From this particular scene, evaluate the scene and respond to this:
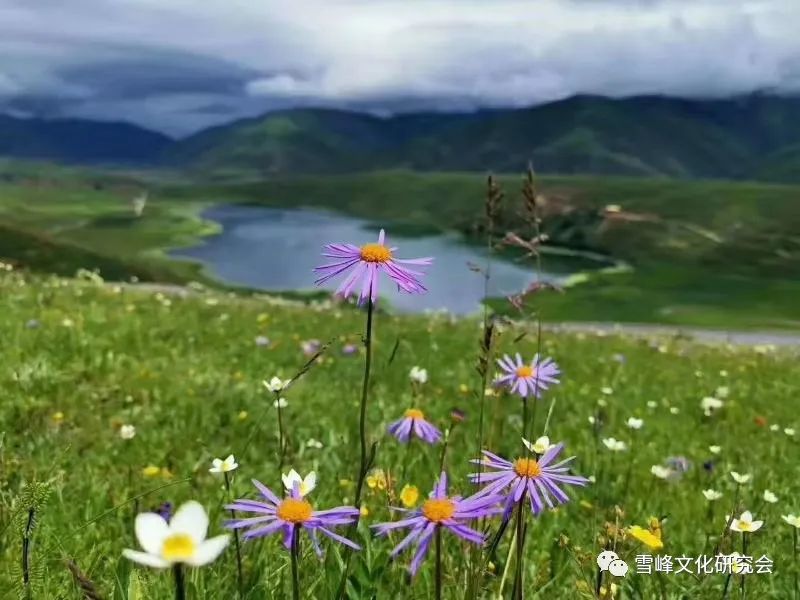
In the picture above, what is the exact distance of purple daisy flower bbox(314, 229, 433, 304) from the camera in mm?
2373

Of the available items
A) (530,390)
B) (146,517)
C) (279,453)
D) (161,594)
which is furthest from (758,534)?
(146,517)

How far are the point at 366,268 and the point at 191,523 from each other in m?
1.13

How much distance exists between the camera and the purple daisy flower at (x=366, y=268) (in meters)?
2.37

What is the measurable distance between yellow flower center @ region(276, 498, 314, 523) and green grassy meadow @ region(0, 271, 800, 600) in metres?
0.43

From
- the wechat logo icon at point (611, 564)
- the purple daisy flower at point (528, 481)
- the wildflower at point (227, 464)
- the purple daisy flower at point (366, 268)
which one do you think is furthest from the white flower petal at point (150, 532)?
the wildflower at point (227, 464)

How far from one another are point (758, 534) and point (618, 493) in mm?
1076

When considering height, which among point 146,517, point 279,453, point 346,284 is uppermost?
point 346,284

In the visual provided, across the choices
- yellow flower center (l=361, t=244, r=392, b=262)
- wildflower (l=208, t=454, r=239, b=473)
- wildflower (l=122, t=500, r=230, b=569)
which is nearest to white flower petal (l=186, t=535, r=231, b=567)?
wildflower (l=122, t=500, r=230, b=569)

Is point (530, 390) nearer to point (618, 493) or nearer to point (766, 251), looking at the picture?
point (618, 493)

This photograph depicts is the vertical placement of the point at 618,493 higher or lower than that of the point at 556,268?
higher

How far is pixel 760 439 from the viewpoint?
8297 millimetres

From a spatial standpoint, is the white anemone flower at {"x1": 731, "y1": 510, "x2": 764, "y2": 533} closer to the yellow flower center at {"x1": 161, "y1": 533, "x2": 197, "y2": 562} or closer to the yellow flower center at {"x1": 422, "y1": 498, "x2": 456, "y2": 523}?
the yellow flower center at {"x1": 422, "y1": 498, "x2": 456, "y2": 523}

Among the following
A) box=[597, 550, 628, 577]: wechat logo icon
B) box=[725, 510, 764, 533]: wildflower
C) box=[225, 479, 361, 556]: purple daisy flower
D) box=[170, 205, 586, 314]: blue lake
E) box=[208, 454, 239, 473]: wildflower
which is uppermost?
box=[225, 479, 361, 556]: purple daisy flower

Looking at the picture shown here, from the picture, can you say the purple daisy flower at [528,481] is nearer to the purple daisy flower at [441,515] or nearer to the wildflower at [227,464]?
the purple daisy flower at [441,515]
